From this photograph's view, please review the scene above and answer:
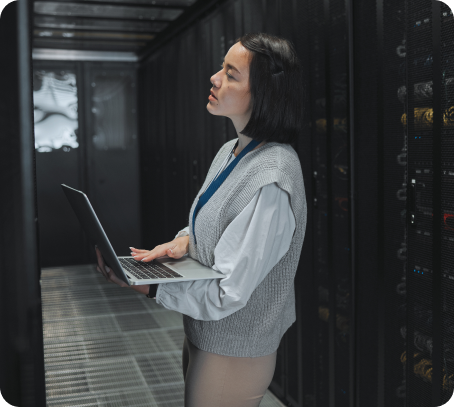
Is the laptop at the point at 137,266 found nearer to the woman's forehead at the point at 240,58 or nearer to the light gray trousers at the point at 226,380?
the light gray trousers at the point at 226,380

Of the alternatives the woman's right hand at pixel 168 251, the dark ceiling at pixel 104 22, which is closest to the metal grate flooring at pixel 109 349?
the woman's right hand at pixel 168 251

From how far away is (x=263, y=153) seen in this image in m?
1.23

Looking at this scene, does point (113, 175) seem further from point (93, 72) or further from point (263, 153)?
point (263, 153)

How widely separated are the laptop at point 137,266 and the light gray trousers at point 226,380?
253 mm

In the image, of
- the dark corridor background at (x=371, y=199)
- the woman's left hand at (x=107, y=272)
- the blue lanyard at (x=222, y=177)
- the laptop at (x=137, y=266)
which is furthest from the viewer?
the dark corridor background at (x=371, y=199)

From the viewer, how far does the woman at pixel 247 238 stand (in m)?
1.12

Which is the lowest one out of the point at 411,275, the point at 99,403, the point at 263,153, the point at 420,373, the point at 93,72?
the point at 99,403

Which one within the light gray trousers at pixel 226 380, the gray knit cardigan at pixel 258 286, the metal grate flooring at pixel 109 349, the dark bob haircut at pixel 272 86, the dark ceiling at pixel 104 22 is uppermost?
the dark ceiling at pixel 104 22

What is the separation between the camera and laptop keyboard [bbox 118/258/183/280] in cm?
113

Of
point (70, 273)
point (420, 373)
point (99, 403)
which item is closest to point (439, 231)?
point (420, 373)

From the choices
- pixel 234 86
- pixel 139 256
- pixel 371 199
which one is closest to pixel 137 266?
pixel 139 256

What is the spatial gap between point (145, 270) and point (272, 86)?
0.57 meters

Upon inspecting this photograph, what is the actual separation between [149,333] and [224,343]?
2622 millimetres

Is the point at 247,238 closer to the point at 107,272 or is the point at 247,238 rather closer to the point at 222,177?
the point at 222,177
